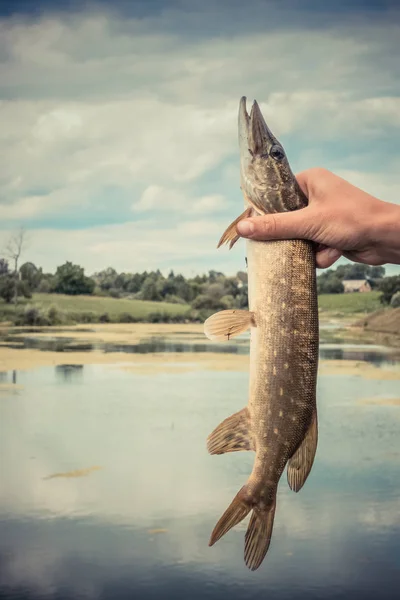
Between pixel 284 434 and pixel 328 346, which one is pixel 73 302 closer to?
pixel 328 346

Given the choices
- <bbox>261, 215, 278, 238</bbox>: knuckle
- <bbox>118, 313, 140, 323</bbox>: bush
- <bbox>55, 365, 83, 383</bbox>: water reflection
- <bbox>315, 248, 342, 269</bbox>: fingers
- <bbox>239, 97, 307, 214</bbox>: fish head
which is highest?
<bbox>239, 97, 307, 214</bbox>: fish head

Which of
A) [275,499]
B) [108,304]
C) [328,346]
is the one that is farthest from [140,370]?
[275,499]

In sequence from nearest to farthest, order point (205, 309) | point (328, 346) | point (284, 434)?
point (284, 434) → point (205, 309) → point (328, 346)

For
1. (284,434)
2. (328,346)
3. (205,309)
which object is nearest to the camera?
(284,434)

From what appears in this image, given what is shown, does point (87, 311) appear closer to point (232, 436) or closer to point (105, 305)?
point (105, 305)

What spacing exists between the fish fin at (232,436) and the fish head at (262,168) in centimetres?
55

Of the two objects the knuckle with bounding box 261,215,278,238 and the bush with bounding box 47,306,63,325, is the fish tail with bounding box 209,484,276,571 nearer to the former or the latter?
the knuckle with bounding box 261,215,278,238

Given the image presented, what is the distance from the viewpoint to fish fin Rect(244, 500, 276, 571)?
5.83 ft

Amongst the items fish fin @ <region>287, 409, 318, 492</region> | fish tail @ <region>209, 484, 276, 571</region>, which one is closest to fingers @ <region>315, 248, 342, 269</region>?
fish fin @ <region>287, 409, 318, 492</region>

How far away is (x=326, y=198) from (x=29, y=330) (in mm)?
10247

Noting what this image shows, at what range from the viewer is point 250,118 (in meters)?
1.87

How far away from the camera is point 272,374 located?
1815 mm

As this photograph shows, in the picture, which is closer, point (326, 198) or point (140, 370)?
point (326, 198)

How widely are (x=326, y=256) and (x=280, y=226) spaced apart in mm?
350
